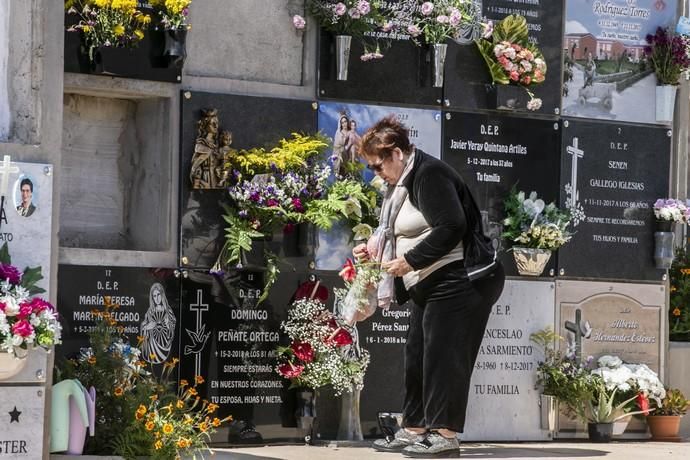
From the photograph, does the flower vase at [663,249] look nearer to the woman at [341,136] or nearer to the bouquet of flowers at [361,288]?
the woman at [341,136]

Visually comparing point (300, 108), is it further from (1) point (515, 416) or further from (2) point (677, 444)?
(2) point (677, 444)

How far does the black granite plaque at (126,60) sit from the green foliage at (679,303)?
14.3 feet

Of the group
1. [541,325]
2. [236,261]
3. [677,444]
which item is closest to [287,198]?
[236,261]

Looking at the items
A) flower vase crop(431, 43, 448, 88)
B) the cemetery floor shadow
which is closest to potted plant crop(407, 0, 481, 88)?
flower vase crop(431, 43, 448, 88)

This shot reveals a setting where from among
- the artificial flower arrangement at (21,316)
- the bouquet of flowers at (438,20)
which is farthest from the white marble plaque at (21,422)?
the bouquet of flowers at (438,20)

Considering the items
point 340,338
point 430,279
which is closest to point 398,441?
point 340,338

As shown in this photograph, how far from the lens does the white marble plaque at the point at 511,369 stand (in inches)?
376

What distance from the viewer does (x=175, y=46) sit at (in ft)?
27.0

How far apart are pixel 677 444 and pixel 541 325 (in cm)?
124

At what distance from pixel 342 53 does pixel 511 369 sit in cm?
245

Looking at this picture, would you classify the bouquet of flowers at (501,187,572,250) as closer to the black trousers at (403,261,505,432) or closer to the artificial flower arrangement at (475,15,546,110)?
the artificial flower arrangement at (475,15,546,110)

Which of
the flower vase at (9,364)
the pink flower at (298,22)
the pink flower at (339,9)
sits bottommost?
the flower vase at (9,364)

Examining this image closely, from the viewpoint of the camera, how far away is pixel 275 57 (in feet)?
29.4

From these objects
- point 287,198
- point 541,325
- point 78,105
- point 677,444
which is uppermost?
point 78,105
